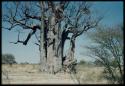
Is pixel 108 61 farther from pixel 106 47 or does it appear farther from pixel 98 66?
pixel 98 66

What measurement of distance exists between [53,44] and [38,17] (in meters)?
2.90

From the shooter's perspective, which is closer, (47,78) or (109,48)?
(47,78)

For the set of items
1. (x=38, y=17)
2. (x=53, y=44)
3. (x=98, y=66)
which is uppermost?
(x=38, y=17)

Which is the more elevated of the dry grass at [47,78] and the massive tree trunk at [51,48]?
the massive tree trunk at [51,48]

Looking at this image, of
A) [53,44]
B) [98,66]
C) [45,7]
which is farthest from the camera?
[98,66]

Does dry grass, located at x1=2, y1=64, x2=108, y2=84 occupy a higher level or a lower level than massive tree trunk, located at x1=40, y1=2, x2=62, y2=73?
lower

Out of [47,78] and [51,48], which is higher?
[51,48]

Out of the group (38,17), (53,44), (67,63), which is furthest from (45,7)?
(67,63)

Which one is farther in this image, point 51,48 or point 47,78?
point 51,48

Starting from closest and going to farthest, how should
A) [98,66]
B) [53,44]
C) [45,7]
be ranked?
[45,7] < [53,44] < [98,66]

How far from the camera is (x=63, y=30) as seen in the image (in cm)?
3120

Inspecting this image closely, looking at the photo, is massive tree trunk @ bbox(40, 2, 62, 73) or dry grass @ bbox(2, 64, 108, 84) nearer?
dry grass @ bbox(2, 64, 108, 84)

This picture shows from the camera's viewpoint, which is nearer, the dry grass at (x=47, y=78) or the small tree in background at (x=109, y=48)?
the dry grass at (x=47, y=78)

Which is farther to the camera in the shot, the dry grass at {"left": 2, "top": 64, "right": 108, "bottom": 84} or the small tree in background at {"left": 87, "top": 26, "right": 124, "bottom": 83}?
the small tree in background at {"left": 87, "top": 26, "right": 124, "bottom": 83}
